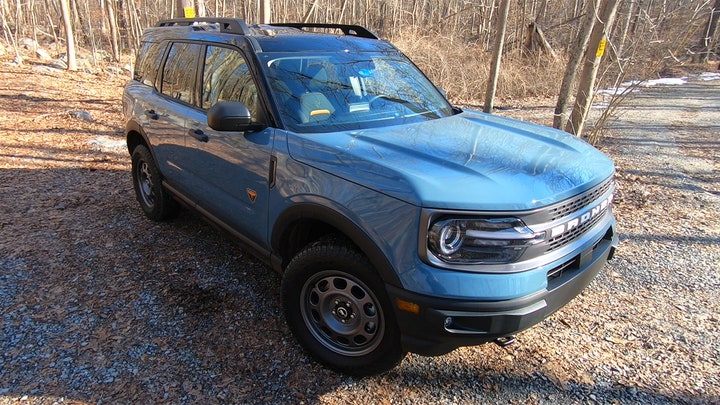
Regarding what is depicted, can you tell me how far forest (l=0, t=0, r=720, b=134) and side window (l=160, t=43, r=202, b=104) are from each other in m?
3.09

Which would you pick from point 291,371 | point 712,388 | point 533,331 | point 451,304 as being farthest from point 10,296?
point 712,388

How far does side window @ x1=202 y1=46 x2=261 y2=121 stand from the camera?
3.00 m

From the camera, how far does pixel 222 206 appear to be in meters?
3.32

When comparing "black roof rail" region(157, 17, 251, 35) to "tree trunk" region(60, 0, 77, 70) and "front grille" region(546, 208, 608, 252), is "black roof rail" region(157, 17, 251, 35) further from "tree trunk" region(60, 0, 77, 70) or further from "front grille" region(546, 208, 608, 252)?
"tree trunk" region(60, 0, 77, 70)

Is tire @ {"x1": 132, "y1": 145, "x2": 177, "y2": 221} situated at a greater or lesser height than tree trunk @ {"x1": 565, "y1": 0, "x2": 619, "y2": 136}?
lesser

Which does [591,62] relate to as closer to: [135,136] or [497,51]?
[497,51]

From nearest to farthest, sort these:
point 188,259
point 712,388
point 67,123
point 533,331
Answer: point 712,388 → point 533,331 → point 188,259 → point 67,123

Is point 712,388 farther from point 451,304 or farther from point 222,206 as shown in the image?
point 222,206

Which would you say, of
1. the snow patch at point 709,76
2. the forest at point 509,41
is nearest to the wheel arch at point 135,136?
the forest at point 509,41

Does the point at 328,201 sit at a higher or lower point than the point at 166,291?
higher

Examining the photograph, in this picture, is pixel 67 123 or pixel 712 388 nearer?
pixel 712 388

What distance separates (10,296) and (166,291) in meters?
1.13

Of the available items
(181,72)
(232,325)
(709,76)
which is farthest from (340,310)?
(709,76)

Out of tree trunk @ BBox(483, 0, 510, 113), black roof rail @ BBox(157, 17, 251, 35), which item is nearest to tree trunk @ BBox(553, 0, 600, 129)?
tree trunk @ BBox(483, 0, 510, 113)
